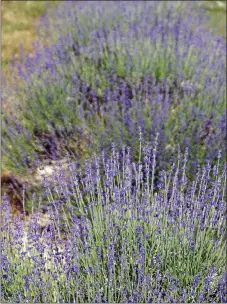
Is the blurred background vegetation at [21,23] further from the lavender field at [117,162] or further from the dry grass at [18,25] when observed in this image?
the lavender field at [117,162]

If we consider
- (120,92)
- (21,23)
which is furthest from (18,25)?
(120,92)

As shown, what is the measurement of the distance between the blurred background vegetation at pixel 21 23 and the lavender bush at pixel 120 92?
599mm

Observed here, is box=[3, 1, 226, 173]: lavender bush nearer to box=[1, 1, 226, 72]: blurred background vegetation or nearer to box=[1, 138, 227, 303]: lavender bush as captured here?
box=[1, 1, 226, 72]: blurred background vegetation

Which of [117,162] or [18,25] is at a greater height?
[18,25]

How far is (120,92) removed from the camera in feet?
15.2

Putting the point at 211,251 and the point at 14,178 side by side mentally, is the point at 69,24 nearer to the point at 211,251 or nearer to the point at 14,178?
the point at 14,178

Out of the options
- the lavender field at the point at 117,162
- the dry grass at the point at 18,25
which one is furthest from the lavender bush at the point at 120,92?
the dry grass at the point at 18,25

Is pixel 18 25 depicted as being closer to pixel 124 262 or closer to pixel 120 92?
pixel 120 92

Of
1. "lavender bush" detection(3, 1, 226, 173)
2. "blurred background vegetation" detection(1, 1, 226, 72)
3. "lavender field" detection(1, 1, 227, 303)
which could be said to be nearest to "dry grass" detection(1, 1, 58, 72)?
"blurred background vegetation" detection(1, 1, 226, 72)

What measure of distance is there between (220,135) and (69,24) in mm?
2968

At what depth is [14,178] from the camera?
3.87 m

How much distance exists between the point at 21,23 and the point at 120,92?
10.7 ft

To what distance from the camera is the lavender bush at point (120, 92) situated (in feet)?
12.7

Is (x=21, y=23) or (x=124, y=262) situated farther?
(x=21, y=23)
